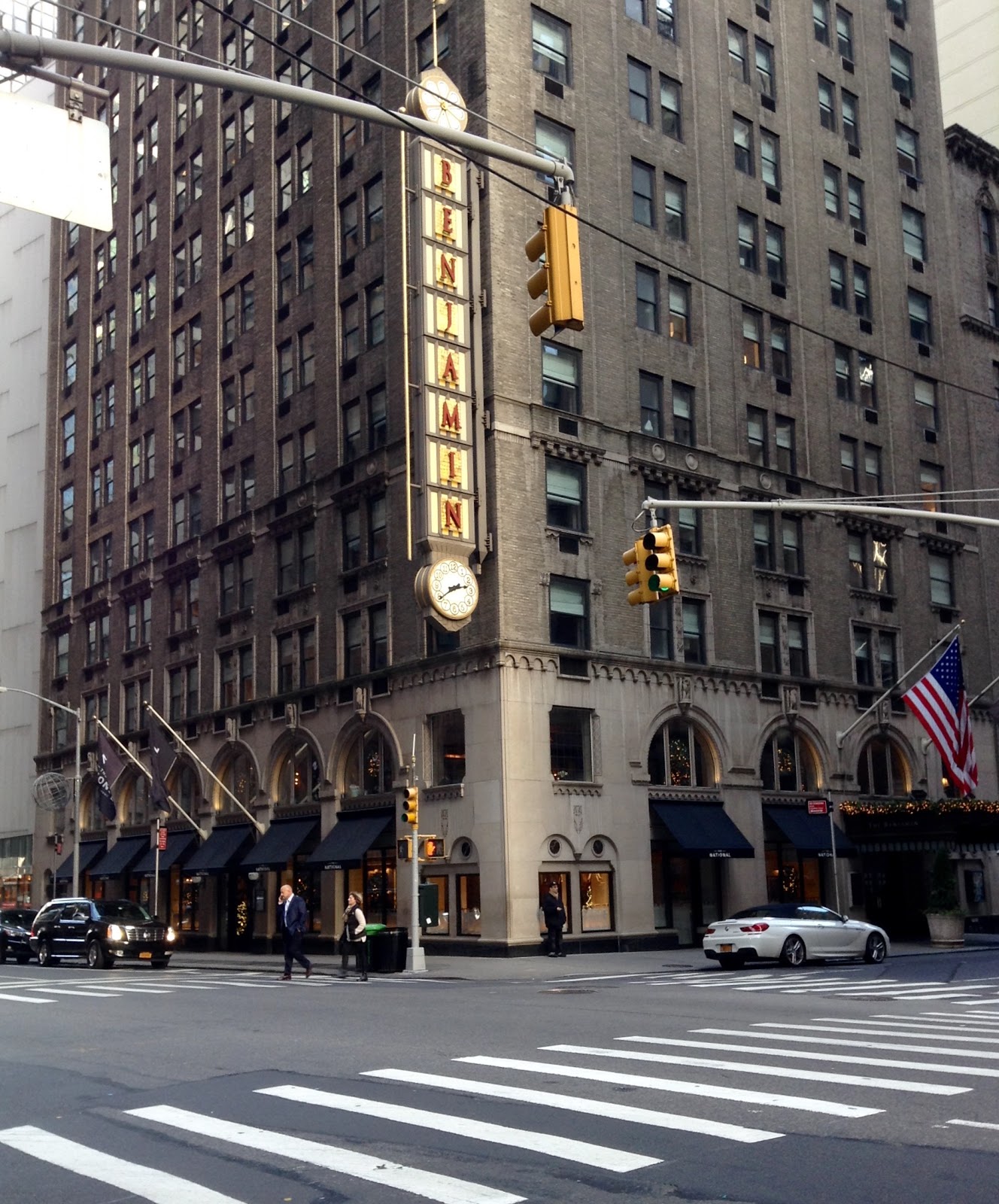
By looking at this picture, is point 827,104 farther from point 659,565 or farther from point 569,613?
point 659,565

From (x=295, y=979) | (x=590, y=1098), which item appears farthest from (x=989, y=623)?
(x=590, y=1098)

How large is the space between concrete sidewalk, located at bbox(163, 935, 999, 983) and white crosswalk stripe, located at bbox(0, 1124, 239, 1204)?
62.5ft

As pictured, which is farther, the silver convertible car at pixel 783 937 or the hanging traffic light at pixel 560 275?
the silver convertible car at pixel 783 937

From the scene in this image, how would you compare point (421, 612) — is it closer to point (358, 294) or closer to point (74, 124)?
point (358, 294)

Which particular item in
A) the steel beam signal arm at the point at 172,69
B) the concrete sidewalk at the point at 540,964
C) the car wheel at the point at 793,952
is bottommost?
the concrete sidewalk at the point at 540,964

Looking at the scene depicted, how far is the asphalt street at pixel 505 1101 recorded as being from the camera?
8.31 meters

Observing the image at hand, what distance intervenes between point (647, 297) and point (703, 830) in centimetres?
1729

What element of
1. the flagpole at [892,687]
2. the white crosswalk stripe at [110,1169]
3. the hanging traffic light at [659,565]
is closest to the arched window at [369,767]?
the flagpole at [892,687]

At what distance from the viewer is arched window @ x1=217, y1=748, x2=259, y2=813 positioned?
162ft

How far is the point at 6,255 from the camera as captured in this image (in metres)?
78.7

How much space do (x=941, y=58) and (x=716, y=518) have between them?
42.0m

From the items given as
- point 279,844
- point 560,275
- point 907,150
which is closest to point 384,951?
point 279,844

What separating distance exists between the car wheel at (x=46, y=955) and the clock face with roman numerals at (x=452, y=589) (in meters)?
14.8

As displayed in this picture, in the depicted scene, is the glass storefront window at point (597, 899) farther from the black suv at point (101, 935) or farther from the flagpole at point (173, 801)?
the flagpole at point (173, 801)
